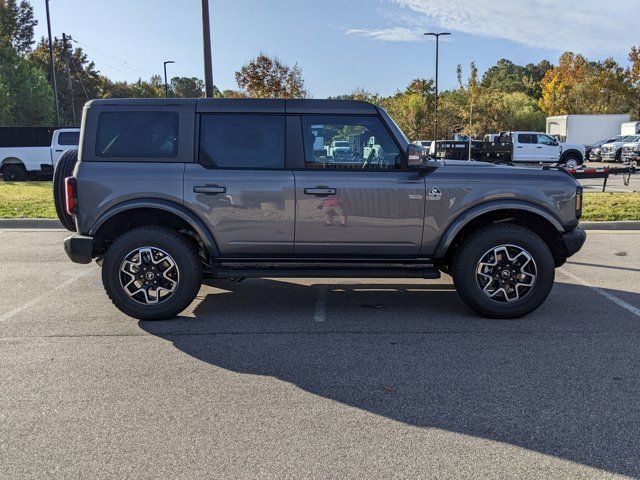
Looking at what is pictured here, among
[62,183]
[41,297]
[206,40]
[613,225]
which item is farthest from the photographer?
[206,40]

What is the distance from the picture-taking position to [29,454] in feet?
9.86

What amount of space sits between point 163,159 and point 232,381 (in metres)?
2.30

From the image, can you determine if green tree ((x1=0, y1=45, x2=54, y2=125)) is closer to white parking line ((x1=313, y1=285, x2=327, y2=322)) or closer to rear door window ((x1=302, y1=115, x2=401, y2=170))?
white parking line ((x1=313, y1=285, x2=327, y2=322))

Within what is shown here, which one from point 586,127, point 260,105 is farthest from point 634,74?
point 260,105

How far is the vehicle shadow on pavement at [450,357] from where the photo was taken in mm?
3293

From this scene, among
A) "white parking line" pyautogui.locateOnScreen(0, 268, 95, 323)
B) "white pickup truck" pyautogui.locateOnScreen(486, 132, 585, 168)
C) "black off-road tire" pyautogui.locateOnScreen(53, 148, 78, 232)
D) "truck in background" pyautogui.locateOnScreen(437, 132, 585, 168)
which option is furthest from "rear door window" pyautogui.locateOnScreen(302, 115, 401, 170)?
"white pickup truck" pyautogui.locateOnScreen(486, 132, 585, 168)

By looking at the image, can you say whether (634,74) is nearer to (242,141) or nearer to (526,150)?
(526,150)

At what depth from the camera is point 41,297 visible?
20.0ft

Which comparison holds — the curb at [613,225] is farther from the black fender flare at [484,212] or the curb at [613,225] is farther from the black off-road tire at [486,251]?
the black off-road tire at [486,251]

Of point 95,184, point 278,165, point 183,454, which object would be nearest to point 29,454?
point 183,454

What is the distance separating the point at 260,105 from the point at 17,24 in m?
62.9

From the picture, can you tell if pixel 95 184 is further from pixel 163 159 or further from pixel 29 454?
pixel 29 454

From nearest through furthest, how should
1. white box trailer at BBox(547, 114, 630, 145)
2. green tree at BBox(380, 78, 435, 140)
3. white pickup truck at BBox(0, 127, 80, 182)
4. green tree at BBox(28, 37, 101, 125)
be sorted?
white pickup truck at BBox(0, 127, 80, 182), white box trailer at BBox(547, 114, 630, 145), green tree at BBox(380, 78, 435, 140), green tree at BBox(28, 37, 101, 125)

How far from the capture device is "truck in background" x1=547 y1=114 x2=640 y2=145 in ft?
125
